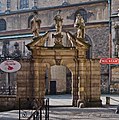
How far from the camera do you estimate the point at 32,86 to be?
20.9m

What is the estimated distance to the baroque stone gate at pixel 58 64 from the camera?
20797 millimetres

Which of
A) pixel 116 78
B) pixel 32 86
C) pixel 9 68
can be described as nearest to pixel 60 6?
pixel 116 78

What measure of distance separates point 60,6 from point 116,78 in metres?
12.3

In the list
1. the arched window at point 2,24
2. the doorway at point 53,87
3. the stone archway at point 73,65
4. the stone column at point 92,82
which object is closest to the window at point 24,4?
the arched window at point 2,24

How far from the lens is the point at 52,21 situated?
4019 centimetres

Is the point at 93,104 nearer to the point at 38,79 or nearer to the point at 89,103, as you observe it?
the point at 89,103

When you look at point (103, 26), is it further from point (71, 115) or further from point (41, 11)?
point (71, 115)

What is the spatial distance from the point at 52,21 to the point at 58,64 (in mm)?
19864

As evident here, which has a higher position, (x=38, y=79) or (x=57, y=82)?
(x=38, y=79)

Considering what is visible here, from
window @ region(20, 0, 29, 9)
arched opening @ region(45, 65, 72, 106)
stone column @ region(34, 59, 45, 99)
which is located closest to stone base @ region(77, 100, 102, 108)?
stone column @ region(34, 59, 45, 99)

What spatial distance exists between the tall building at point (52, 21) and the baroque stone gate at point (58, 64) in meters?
12.9

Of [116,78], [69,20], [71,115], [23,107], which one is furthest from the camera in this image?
[69,20]

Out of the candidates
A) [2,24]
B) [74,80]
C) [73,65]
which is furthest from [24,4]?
[74,80]

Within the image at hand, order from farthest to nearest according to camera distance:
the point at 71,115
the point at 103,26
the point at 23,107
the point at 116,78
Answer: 1. the point at 103,26
2. the point at 116,78
3. the point at 23,107
4. the point at 71,115
